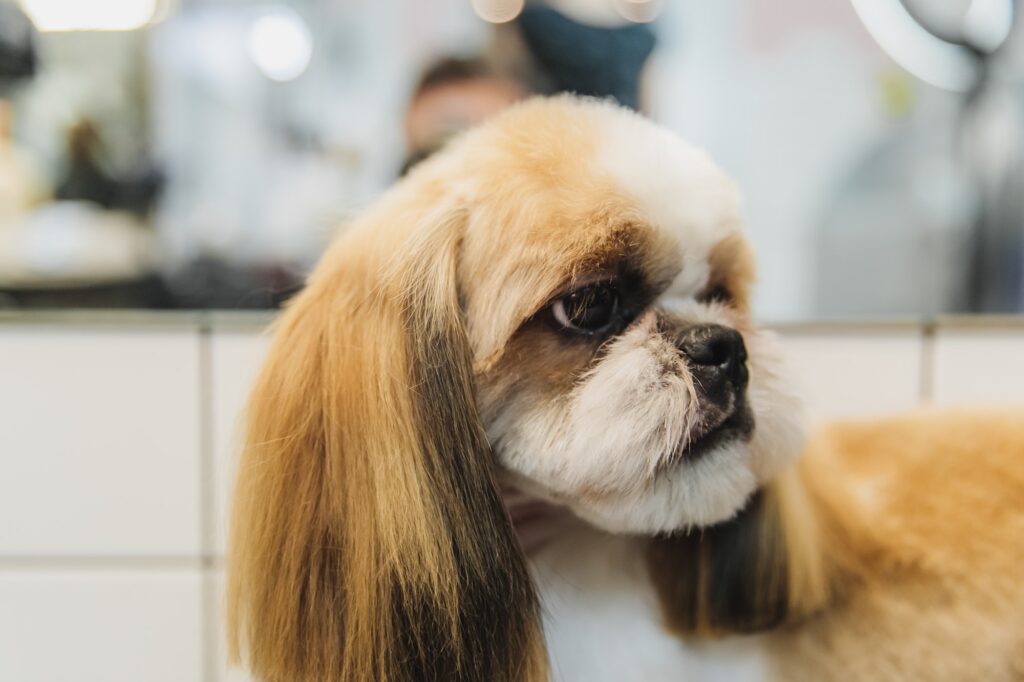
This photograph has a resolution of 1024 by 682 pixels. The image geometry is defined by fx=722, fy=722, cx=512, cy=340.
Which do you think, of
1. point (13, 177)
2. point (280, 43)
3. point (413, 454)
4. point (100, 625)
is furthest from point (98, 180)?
point (413, 454)

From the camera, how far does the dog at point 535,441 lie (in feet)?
1.94

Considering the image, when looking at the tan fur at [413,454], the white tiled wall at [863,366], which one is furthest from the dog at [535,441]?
the white tiled wall at [863,366]

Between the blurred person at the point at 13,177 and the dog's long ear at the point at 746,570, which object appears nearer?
the dog's long ear at the point at 746,570

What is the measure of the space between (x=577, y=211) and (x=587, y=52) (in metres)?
0.39

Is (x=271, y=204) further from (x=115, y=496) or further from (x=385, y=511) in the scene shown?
(x=385, y=511)

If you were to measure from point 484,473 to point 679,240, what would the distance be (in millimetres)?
260

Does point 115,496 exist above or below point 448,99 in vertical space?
below

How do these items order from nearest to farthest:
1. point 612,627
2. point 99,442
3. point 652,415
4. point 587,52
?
point 652,415 < point 612,627 < point 587,52 < point 99,442

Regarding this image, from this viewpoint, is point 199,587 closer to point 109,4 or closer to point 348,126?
Answer: point 348,126

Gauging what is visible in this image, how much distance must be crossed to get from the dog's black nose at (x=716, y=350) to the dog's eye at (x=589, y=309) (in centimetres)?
7

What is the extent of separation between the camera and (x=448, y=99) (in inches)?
41.5

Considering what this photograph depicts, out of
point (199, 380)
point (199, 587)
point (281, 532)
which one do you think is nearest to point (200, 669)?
point (199, 587)

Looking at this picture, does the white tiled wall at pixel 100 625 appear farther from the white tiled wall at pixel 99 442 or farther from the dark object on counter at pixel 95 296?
the dark object on counter at pixel 95 296

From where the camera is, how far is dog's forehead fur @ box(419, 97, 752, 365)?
23.2 inches
